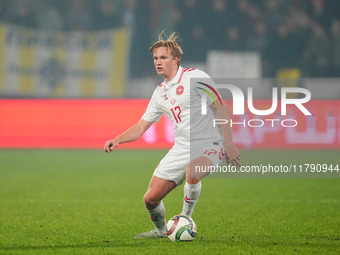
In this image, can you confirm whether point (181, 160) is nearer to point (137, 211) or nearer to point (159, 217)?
point (159, 217)

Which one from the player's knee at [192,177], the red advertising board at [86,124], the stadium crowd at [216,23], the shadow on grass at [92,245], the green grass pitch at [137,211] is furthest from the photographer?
the stadium crowd at [216,23]

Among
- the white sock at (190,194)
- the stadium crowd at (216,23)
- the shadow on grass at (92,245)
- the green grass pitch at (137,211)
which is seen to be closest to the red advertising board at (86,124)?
the green grass pitch at (137,211)

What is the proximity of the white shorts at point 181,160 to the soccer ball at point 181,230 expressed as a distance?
325mm

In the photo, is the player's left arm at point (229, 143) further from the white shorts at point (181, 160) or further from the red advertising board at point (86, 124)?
the red advertising board at point (86, 124)

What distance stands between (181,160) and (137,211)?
2241 millimetres

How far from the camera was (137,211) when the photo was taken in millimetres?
7273

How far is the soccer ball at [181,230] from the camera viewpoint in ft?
17.0

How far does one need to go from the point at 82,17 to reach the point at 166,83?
42.7 feet

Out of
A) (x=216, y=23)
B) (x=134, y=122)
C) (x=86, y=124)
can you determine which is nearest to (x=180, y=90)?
(x=134, y=122)

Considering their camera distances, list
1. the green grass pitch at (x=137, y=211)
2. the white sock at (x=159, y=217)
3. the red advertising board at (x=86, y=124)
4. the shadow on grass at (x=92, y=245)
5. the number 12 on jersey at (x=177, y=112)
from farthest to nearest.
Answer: the red advertising board at (x=86, y=124) < the white sock at (x=159, y=217) < the number 12 on jersey at (x=177, y=112) < the green grass pitch at (x=137, y=211) < the shadow on grass at (x=92, y=245)

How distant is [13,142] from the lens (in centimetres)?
1454

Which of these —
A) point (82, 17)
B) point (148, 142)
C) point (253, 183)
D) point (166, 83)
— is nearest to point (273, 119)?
point (148, 142)

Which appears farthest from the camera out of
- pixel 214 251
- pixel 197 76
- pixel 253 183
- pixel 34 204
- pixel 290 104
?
pixel 290 104

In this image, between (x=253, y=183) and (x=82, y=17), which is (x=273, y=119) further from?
(x=82, y=17)
